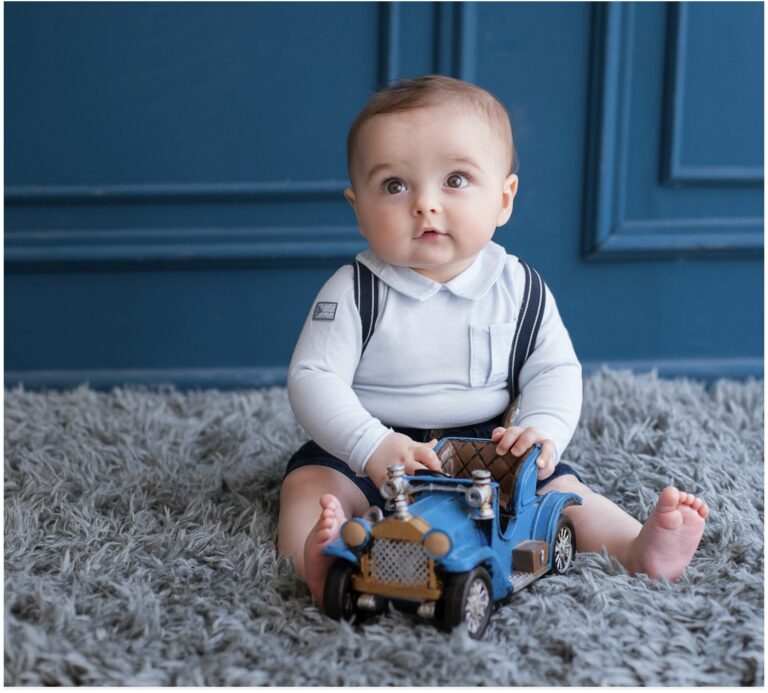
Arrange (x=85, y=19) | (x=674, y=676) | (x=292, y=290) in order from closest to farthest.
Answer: (x=674, y=676)
(x=85, y=19)
(x=292, y=290)

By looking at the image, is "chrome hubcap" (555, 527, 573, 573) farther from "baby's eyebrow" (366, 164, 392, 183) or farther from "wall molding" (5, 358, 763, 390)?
"wall molding" (5, 358, 763, 390)

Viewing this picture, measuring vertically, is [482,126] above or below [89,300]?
above

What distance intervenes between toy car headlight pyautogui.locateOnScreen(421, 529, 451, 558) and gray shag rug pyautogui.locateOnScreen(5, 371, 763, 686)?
75 millimetres

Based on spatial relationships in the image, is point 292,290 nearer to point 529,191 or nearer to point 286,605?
point 529,191

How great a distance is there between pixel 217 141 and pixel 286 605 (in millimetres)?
1176

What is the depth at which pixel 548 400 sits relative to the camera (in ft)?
3.65

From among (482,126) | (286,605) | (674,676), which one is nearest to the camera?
(674,676)

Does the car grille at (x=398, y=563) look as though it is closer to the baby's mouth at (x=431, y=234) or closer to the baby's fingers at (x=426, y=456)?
the baby's fingers at (x=426, y=456)

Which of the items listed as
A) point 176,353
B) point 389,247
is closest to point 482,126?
point 389,247

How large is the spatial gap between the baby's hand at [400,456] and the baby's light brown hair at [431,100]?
37 centimetres

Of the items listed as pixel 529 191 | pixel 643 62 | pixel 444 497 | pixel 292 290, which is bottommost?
pixel 444 497

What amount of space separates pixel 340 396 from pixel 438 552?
1.04ft

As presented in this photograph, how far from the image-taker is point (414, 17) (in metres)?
1.81

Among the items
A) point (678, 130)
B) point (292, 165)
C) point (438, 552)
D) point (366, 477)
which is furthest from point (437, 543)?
point (678, 130)
